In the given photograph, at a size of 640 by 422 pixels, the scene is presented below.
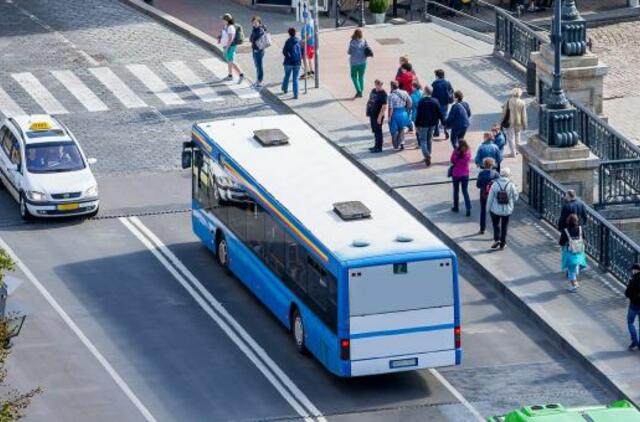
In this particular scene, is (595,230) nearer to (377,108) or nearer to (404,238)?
(404,238)

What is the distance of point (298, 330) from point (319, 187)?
249 centimetres

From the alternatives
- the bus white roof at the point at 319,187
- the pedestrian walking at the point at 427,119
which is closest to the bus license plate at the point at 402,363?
the bus white roof at the point at 319,187

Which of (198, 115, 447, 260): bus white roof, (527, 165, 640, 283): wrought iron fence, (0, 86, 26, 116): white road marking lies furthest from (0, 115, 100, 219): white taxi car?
(527, 165, 640, 283): wrought iron fence

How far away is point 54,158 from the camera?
41.4 meters

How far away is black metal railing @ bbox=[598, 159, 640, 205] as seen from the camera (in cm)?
4122

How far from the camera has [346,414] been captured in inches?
1244

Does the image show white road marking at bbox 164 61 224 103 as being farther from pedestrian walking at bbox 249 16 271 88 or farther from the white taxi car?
the white taxi car

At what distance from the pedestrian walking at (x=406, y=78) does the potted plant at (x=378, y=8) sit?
9685 millimetres

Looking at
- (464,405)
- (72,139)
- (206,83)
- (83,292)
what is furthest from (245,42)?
(464,405)

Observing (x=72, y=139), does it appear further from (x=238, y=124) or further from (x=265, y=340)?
(x=265, y=340)

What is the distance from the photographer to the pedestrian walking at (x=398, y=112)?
44269 mm

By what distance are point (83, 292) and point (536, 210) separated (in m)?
9.32

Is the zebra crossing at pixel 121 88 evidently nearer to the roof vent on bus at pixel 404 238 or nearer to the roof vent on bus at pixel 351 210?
the roof vent on bus at pixel 351 210

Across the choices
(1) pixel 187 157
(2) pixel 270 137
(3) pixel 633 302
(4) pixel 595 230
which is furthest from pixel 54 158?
(3) pixel 633 302
